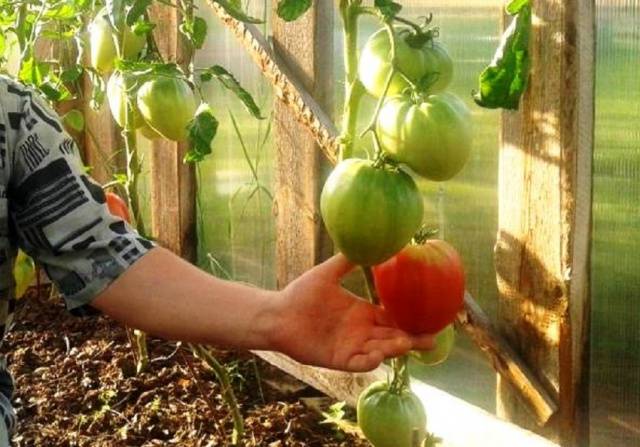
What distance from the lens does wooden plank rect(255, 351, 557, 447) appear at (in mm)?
2045

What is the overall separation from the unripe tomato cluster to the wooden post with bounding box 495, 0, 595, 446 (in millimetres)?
598

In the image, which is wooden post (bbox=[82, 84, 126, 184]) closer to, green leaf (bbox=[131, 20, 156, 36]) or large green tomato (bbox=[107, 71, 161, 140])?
large green tomato (bbox=[107, 71, 161, 140])

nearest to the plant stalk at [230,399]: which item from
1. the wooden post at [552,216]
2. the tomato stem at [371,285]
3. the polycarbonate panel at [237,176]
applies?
the polycarbonate panel at [237,176]

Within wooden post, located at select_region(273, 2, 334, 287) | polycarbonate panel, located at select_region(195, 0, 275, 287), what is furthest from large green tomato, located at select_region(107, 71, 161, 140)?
polycarbonate panel, located at select_region(195, 0, 275, 287)

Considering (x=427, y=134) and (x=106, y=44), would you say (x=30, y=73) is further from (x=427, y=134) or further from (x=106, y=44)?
(x=427, y=134)

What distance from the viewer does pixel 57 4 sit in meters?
2.47

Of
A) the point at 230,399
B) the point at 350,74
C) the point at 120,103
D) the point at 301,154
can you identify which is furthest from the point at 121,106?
the point at 350,74

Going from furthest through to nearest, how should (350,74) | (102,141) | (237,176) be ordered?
(102,141) < (237,176) < (350,74)

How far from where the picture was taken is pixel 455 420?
222 centimetres

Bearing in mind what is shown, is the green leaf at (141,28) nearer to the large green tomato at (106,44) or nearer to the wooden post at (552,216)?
the large green tomato at (106,44)

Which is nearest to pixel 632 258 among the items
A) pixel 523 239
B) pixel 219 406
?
pixel 523 239

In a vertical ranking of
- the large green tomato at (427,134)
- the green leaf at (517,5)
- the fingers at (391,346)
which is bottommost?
the fingers at (391,346)

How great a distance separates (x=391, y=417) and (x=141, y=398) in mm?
1322

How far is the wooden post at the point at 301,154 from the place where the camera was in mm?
2576
